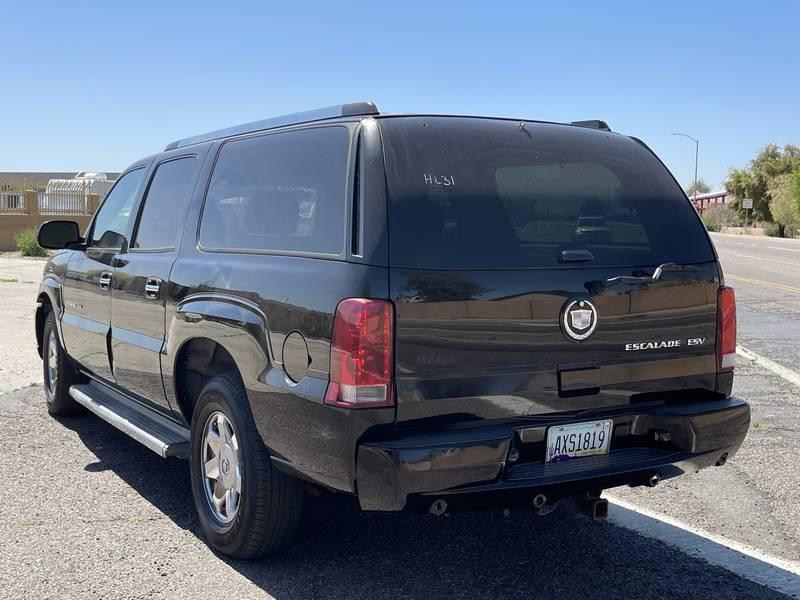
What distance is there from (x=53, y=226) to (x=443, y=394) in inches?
155

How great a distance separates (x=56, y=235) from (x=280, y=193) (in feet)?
9.22

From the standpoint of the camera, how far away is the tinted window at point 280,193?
146 inches

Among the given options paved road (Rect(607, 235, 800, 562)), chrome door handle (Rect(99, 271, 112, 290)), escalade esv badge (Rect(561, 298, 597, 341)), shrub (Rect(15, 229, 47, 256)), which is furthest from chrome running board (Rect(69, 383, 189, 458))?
shrub (Rect(15, 229, 47, 256))

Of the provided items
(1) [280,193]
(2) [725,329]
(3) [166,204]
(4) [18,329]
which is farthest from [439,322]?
(4) [18,329]

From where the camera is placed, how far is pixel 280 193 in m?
4.11

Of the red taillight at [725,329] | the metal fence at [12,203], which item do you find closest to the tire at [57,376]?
the red taillight at [725,329]

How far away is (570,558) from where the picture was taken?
4148 mm

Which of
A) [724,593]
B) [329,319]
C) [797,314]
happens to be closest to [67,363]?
[329,319]

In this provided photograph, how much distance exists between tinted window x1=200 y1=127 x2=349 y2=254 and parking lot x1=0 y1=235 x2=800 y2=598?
1484 millimetres

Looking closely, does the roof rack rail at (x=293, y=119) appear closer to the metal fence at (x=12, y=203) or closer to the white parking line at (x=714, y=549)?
the white parking line at (x=714, y=549)

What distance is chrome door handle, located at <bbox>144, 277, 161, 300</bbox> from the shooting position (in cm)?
479

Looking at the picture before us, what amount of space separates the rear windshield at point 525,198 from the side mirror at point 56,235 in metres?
3.45

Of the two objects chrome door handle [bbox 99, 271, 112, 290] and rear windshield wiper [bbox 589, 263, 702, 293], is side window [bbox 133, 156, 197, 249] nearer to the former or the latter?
chrome door handle [bbox 99, 271, 112, 290]

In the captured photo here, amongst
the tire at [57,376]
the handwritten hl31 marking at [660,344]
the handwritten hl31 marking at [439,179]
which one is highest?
the handwritten hl31 marking at [439,179]
